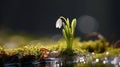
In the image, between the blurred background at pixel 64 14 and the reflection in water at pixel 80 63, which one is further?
the blurred background at pixel 64 14

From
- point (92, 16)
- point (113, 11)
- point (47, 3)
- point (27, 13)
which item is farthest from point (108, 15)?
point (27, 13)

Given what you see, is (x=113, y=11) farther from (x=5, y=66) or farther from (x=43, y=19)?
(x=5, y=66)

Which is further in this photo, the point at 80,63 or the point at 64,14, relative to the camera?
the point at 64,14

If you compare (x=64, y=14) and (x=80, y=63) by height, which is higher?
(x=64, y=14)

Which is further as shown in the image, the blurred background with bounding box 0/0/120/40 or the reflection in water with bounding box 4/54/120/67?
the blurred background with bounding box 0/0/120/40

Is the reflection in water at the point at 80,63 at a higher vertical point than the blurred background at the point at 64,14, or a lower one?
lower

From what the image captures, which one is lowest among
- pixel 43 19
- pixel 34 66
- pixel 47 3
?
pixel 34 66

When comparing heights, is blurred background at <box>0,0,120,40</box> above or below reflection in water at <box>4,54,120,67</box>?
above

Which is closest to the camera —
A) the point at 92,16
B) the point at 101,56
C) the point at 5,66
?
the point at 5,66

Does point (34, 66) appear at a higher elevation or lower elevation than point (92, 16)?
lower

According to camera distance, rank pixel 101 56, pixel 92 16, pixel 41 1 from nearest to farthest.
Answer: pixel 101 56 → pixel 92 16 → pixel 41 1

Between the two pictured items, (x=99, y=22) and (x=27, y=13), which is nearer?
(x=27, y=13)
